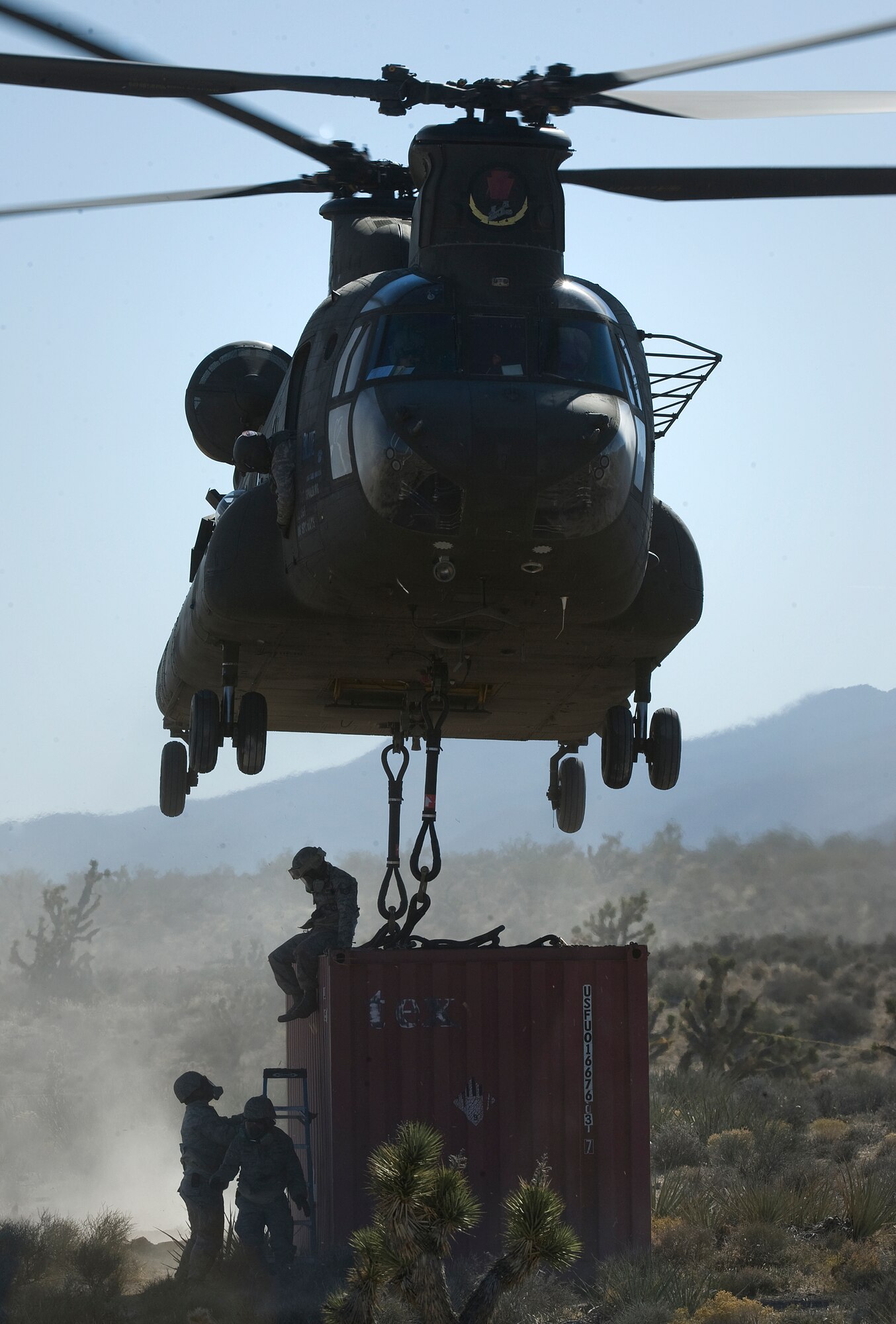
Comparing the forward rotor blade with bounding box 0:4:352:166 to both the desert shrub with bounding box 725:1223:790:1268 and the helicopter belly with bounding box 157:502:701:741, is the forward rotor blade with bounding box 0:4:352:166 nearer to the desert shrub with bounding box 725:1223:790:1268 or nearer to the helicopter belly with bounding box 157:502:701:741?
the helicopter belly with bounding box 157:502:701:741

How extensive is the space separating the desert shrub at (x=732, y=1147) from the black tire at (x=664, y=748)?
178 inches

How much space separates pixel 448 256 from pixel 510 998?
5452mm

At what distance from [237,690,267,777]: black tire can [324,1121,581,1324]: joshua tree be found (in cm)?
487

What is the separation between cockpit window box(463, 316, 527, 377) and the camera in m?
10.5

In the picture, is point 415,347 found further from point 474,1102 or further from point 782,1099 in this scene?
point 782,1099

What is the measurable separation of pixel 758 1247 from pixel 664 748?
3.86 meters

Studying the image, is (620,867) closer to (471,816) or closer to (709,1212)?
(709,1212)

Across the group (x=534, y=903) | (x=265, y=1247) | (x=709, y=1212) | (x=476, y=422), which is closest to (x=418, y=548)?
(x=476, y=422)

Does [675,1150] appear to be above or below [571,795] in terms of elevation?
below

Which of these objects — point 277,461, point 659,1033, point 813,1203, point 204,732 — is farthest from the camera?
point 659,1033

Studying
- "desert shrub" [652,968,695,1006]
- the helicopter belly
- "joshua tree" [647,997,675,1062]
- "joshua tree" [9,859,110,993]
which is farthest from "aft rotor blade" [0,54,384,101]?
"joshua tree" [9,859,110,993]

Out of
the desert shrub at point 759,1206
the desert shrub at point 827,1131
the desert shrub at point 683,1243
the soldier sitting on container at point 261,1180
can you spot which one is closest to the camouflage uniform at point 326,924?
the soldier sitting on container at point 261,1180

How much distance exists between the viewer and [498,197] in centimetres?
1147

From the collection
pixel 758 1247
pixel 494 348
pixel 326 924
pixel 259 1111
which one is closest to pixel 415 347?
pixel 494 348
